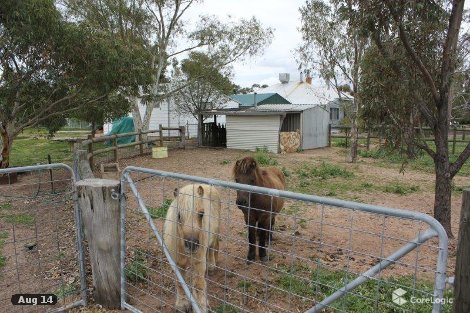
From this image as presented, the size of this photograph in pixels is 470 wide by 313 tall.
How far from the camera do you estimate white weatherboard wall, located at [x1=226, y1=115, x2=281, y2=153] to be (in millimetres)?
20375

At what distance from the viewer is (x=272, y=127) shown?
20.4 meters

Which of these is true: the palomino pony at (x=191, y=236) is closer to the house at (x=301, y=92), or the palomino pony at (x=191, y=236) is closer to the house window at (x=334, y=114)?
the house at (x=301, y=92)

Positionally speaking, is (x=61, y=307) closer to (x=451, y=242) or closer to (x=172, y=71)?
(x=451, y=242)

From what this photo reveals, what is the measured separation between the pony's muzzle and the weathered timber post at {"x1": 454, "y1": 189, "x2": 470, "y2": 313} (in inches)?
73.1

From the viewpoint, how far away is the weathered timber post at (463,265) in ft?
5.41

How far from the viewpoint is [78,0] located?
18.8 meters

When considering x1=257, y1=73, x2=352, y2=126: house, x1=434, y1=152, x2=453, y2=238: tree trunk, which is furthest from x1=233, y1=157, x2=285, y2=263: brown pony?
x1=257, y1=73, x2=352, y2=126: house

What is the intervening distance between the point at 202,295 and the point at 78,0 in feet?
63.9

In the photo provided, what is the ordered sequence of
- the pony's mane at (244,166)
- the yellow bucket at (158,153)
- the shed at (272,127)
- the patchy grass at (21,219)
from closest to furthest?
the pony's mane at (244,166), the patchy grass at (21,219), the yellow bucket at (158,153), the shed at (272,127)

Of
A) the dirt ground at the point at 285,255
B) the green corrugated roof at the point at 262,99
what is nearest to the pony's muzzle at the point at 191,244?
the dirt ground at the point at 285,255

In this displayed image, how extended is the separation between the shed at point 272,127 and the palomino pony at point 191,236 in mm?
16941

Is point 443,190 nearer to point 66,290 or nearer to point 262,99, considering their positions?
point 66,290

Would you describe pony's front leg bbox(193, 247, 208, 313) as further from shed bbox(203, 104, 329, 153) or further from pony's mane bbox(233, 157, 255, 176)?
shed bbox(203, 104, 329, 153)

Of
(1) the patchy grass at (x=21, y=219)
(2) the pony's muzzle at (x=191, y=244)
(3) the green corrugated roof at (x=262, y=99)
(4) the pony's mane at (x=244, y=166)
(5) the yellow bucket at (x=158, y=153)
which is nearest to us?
(2) the pony's muzzle at (x=191, y=244)
